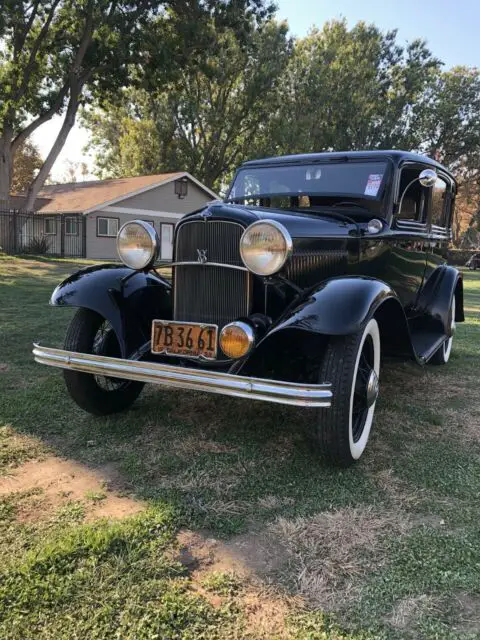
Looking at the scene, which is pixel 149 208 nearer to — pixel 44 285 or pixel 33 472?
pixel 44 285

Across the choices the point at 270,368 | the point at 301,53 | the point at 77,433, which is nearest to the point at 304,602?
the point at 270,368

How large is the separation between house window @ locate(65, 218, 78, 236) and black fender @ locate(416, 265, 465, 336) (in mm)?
20612

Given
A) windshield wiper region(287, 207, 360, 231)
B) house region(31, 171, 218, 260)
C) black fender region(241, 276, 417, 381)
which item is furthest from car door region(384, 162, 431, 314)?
house region(31, 171, 218, 260)

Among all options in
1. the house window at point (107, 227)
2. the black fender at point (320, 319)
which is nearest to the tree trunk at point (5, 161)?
the house window at point (107, 227)

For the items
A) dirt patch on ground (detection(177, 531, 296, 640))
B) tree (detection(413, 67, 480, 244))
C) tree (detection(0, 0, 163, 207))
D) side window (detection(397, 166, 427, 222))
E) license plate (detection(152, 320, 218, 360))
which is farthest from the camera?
tree (detection(413, 67, 480, 244))

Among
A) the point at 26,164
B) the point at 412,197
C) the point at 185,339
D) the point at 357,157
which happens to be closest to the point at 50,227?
the point at 26,164

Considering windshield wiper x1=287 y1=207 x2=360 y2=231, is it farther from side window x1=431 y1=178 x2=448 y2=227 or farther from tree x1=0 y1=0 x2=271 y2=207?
tree x1=0 y1=0 x2=271 y2=207

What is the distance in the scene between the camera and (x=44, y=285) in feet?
34.9

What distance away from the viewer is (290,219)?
3.08 m

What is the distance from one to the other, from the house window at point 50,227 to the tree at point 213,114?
6.16 m

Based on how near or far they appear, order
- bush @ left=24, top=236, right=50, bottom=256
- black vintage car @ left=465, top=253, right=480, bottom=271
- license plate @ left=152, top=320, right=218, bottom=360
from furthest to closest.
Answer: black vintage car @ left=465, top=253, right=480, bottom=271 → bush @ left=24, top=236, right=50, bottom=256 → license plate @ left=152, top=320, right=218, bottom=360

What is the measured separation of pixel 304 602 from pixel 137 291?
7.15 ft

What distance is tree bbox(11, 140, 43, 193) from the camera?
39.3 meters

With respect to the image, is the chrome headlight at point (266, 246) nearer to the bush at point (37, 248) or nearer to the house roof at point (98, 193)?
the bush at point (37, 248)
